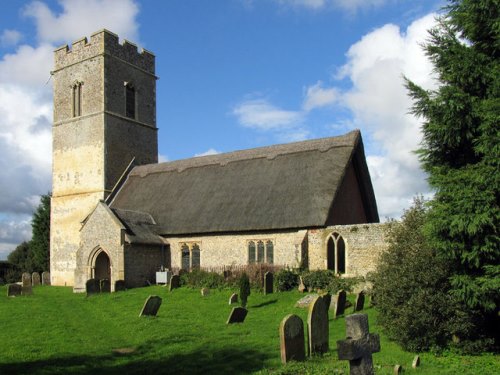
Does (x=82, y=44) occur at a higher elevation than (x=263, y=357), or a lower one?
higher

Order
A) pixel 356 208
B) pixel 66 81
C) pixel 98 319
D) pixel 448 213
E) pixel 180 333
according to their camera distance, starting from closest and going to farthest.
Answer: pixel 448 213 < pixel 180 333 < pixel 98 319 < pixel 356 208 < pixel 66 81

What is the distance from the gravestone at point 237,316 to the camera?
15.0 meters

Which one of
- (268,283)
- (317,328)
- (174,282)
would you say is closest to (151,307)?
(268,283)

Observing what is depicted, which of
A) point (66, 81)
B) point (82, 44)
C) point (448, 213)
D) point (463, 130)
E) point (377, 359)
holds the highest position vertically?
point (82, 44)

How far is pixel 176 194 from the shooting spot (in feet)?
102

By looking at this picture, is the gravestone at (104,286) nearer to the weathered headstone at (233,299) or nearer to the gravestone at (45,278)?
the weathered headstone at (233,299)

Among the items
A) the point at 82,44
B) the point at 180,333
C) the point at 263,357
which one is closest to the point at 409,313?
the point at 263,357

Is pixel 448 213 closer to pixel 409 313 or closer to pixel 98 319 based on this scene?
pixel 409 313

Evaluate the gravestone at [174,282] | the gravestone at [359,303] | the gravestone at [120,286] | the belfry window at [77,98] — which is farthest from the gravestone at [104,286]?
the belfry window at [77,98]

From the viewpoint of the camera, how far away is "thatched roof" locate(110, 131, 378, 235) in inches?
997

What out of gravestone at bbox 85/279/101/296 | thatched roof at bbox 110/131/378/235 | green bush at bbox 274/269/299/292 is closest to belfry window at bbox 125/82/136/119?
thatched roof at bbox 110/131/378/235

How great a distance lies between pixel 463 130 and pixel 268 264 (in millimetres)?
13548

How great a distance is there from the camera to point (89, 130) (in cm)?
3516

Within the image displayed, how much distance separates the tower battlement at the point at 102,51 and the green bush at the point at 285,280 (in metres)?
20.8
